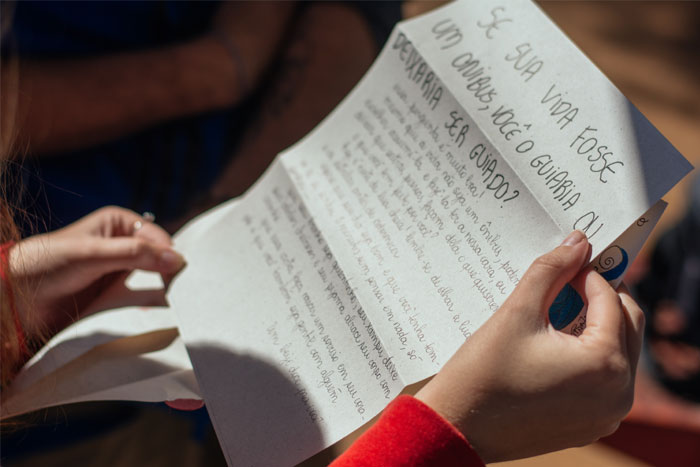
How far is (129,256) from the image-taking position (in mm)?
538

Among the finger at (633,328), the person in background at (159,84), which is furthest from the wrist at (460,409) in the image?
the person in background at (159,84)

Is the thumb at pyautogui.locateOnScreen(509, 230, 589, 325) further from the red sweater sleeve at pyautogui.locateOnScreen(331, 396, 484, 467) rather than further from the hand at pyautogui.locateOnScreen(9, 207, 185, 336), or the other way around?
the hand at pyautogui.locateOnScreen(9, 207, 185, 336)

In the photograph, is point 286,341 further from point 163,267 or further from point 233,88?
point 233,88

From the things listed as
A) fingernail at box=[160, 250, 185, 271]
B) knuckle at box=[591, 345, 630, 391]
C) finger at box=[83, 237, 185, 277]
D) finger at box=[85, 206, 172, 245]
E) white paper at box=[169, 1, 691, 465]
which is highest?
finger at box=[85, 206, 172, 245]

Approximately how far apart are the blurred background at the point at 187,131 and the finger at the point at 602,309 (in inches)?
19.0

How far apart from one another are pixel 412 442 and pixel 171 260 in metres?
0.31

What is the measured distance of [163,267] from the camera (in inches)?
21.7

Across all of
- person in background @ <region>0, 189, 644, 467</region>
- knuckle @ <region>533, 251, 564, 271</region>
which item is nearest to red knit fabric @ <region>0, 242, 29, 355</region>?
person in background @ <region>0, 189, 644, 467</region>

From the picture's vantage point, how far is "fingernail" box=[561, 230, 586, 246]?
0.37m

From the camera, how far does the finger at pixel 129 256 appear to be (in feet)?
1.76

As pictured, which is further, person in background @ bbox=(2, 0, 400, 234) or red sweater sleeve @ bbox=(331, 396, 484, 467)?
person in background @ bbox=(2, 0, 400, 234)

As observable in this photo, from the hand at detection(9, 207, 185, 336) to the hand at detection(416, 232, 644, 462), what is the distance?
0.32 metres

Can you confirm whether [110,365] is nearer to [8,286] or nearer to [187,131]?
[8,286]

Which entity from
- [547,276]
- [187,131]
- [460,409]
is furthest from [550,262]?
[187,131]
